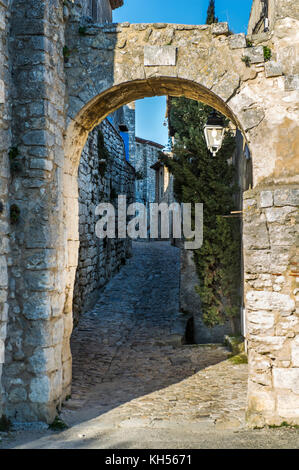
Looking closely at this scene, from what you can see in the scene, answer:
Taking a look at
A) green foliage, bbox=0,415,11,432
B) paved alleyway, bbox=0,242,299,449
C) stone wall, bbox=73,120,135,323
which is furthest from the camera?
stone wall, bbox=73,120,135,323

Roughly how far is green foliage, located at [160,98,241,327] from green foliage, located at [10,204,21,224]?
167 inches

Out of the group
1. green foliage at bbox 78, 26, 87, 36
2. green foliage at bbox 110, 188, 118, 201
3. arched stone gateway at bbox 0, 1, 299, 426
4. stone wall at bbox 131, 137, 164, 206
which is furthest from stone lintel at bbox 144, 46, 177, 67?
stone wall at bbox 131, 137, 164, 206

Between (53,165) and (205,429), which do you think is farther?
(53,165)

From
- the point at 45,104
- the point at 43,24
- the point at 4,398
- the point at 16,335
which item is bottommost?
the point at 4,398

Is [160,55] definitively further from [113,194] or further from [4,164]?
[113,194]

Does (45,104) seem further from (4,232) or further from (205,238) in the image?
(205,238)

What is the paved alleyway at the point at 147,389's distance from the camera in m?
3.67

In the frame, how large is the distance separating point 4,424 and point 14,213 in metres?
1.98

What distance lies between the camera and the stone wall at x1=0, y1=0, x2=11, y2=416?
12.7 ft

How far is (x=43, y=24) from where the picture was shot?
410cm

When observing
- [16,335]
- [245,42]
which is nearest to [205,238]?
[245,42]

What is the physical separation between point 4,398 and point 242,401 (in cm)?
251

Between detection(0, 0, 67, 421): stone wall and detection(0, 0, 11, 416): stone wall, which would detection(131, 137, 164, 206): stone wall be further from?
detection(0, 0, 11, 416): stone wall
